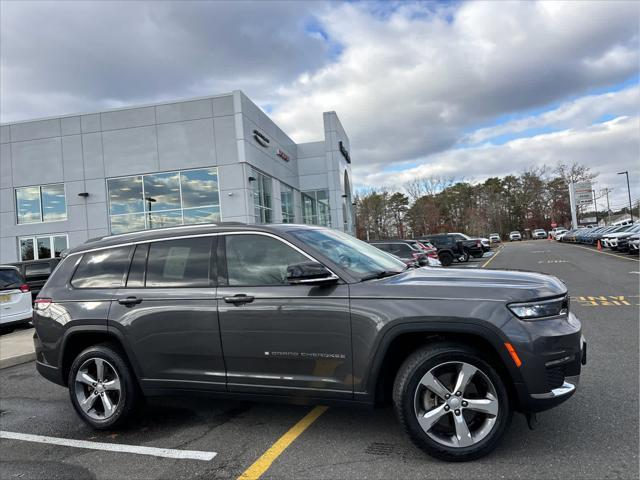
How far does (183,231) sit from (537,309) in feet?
9.59

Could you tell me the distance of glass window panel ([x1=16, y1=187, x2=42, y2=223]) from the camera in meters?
23.9

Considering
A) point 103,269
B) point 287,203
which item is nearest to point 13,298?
point 103,269

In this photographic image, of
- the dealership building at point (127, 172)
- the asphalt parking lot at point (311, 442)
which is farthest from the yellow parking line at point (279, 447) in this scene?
the dealership building at point (127, 172)

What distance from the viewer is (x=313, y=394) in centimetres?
351

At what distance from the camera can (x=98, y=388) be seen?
4258mm

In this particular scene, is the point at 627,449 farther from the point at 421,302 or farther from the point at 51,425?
the point at 51,425

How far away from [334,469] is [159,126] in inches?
862

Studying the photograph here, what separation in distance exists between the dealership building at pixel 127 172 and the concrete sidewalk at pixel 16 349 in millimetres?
12404

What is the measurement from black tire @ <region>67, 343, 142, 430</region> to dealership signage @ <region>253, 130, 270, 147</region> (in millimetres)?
20497

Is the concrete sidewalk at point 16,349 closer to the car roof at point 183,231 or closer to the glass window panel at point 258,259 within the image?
the car roof at point 183,231

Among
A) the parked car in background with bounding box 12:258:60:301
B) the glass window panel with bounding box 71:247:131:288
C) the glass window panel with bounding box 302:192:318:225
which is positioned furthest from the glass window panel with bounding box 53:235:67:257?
the glass window panel with bounding box 71:247:131:288

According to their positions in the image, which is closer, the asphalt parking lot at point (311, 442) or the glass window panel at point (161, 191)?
the asphalt parking lot at point (311, 442)

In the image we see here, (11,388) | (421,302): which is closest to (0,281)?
(11,388)

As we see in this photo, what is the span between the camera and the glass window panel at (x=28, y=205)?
78.4 feet
